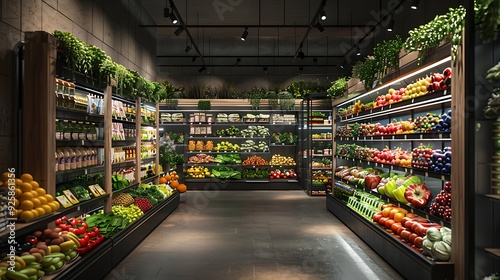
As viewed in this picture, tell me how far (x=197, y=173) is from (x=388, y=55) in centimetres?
896

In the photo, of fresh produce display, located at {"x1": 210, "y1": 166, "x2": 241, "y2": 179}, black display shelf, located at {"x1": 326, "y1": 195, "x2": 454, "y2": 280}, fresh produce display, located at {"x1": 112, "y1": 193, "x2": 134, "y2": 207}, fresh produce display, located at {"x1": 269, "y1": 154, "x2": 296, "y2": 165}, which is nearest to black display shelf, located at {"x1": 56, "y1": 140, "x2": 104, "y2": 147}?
fresh produce display, located at {"x1": 112, "y1": 193, "x2": 134, "y2": 207}

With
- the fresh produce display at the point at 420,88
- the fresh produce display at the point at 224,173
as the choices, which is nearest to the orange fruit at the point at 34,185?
the fresh produce display at the point at 420,88

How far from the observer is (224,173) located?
1388 cm

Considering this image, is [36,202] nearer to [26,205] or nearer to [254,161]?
[26,205]

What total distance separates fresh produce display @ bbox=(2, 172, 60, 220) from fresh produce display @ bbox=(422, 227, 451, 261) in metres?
3.95

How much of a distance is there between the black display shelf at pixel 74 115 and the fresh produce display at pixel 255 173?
8.30 meters

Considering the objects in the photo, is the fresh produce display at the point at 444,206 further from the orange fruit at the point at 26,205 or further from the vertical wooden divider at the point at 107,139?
the vertical wooden divider at the point at 107,139

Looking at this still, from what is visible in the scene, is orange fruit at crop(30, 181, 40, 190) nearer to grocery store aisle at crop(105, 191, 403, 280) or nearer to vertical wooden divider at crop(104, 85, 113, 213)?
grocery store aisle at crop(105, 191, 403, 280)

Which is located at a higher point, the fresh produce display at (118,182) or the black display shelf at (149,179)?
the fresh produce display at (118,182)

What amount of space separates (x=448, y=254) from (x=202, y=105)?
1062 cm

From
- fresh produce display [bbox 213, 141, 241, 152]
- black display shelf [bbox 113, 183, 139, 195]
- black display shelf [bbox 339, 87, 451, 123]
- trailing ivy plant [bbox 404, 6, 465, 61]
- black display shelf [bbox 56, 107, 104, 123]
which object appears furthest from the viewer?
fresh produce display [bbox 213, 141, 241, 152]

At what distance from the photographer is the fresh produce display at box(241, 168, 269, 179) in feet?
45.9

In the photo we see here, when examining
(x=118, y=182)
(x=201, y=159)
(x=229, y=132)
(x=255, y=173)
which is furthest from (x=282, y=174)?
(x=118, y=182)

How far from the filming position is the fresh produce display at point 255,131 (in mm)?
14312
